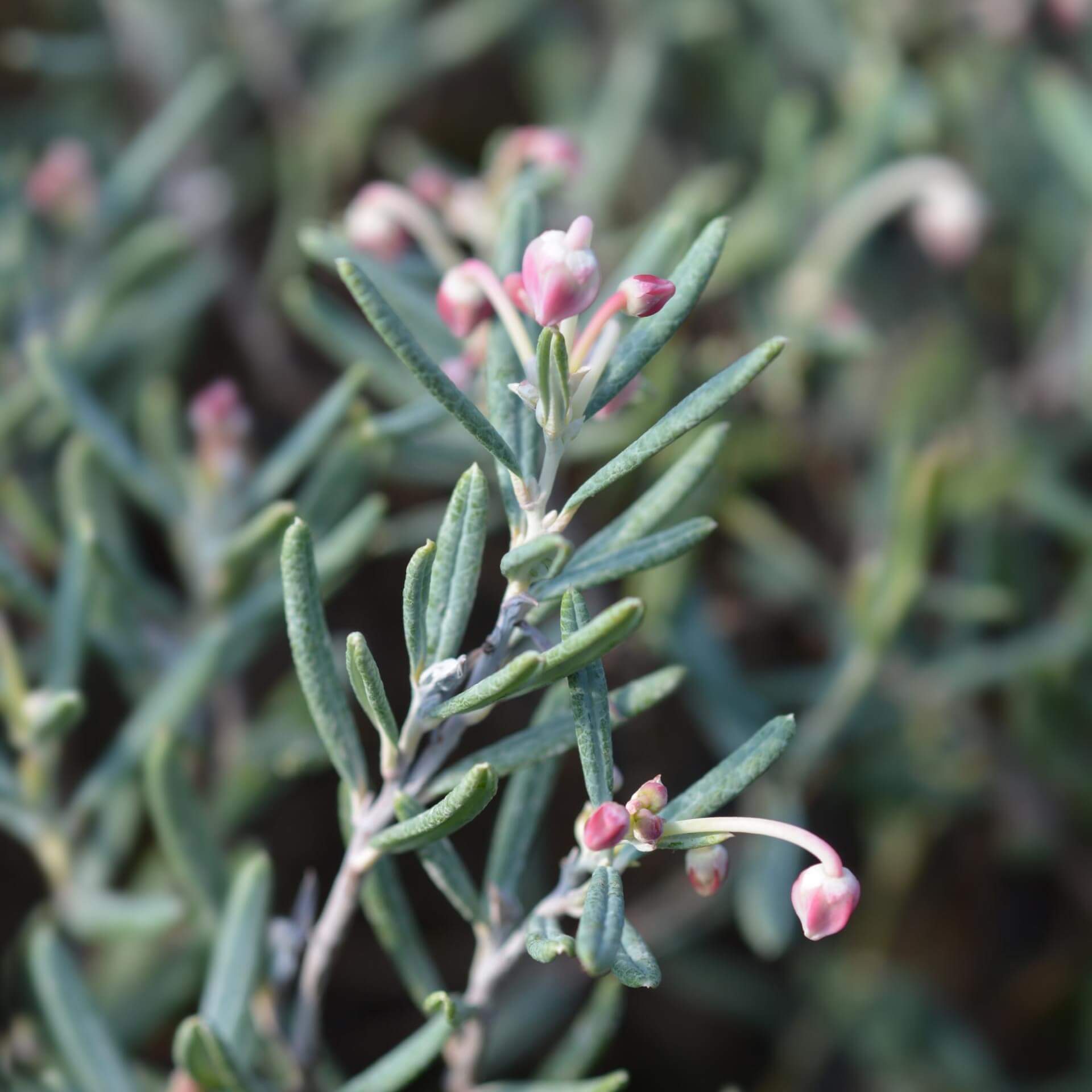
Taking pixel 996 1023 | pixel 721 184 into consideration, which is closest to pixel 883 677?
pixel 996 1023

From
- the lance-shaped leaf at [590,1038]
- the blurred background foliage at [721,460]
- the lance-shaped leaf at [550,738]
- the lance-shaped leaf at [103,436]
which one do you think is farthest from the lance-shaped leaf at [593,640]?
the lance-shaped leaf at [103,436]

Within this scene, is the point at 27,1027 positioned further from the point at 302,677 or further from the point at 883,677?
the point at 883,677

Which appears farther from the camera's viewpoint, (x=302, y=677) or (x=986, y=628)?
(x=986, y=628)

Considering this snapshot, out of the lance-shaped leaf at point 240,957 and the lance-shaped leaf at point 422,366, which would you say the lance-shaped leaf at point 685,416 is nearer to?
the lance-shaped leaf at point 422,366

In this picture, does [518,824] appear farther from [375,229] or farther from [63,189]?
[63,189]

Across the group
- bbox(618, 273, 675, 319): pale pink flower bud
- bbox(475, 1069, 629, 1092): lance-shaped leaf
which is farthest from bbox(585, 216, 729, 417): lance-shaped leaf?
bbox(475, 1069, 629, 1092): lance-shaped leaf
